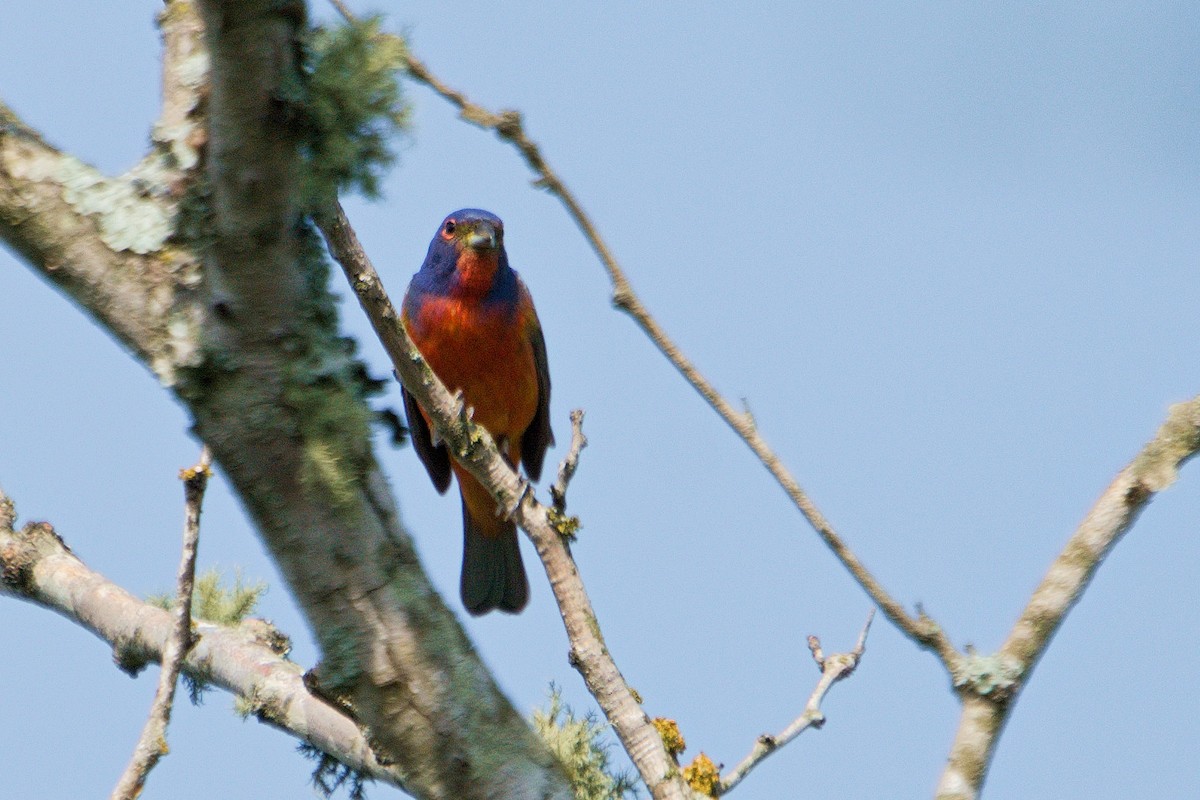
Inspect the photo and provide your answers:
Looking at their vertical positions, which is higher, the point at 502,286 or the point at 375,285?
the point at 502,286

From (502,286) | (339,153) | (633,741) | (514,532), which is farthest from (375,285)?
(514,532)

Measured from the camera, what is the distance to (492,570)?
659cm

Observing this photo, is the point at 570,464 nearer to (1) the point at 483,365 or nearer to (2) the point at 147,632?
(2) the point at 147,632

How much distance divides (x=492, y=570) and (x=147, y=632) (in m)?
2.89

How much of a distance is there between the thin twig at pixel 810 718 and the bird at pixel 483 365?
274 centimetres

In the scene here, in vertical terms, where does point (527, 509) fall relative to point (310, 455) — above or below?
above

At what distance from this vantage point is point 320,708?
370cm

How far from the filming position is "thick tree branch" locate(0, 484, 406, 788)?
3.72m

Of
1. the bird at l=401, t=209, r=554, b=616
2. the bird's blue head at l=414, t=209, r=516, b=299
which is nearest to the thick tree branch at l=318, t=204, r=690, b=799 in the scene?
the bird at l=401, t=209, r=554, b=616

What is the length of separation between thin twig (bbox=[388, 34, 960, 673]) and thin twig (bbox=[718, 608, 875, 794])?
69 centimetres

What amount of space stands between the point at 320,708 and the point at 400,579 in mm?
1448

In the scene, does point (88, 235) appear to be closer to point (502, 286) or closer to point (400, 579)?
point (400, 579)

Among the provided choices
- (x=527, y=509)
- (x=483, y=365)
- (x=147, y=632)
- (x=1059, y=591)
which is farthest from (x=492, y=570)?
(x=1059, y=591)

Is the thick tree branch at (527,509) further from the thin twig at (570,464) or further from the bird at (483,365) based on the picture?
the bird at (483,365)
